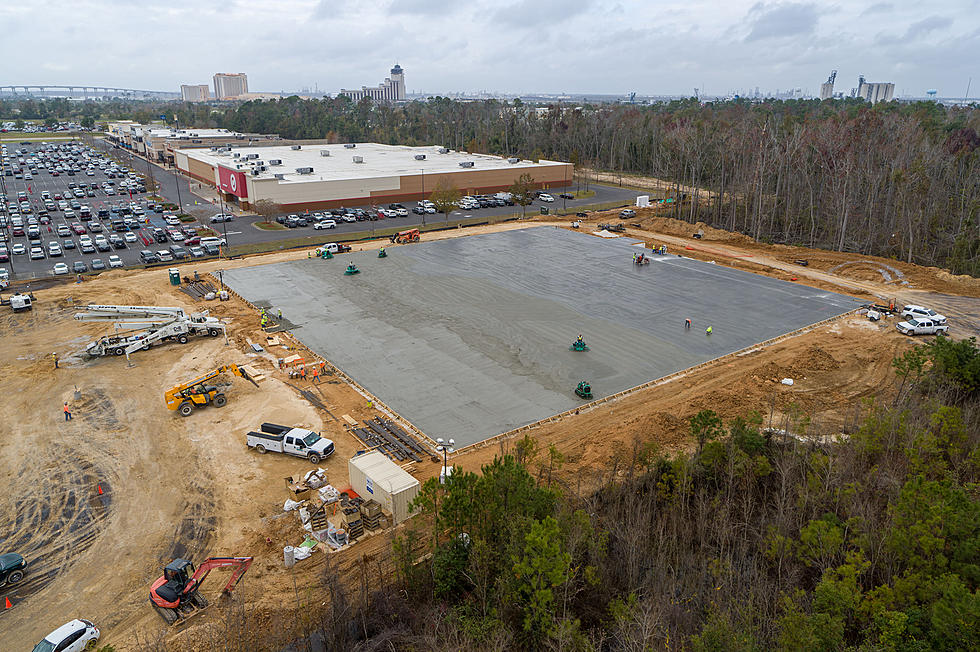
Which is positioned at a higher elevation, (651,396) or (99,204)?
(99,204)

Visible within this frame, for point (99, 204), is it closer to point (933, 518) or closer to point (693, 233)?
point (693, 233)

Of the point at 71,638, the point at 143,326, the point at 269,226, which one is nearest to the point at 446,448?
the point at 71,638

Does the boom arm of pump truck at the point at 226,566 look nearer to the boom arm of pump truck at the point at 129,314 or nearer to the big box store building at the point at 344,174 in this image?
the boom arm of pump truck at the point at 129,314

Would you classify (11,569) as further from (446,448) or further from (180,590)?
(446,448)

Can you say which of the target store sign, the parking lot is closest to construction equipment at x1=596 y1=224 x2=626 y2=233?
the target store sign

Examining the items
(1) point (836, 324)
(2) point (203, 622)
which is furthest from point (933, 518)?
(1) point (836, 324)

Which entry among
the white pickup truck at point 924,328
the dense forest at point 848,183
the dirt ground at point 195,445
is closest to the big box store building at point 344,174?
the dense forest at point 848,183

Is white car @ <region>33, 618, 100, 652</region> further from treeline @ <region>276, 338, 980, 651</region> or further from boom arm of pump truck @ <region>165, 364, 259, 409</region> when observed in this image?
boom arm of pump truck @ <region>165, 364, 259, 409</region>
